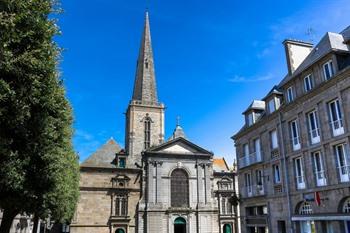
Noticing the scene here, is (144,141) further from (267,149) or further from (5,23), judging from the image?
(5,23)

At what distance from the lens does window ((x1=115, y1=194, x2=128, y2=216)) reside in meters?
37.1

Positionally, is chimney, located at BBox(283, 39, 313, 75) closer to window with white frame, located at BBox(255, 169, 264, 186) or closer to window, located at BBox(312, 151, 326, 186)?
window, located at BBox(312, 151, 326, 186)

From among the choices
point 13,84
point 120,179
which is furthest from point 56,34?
point 120,179

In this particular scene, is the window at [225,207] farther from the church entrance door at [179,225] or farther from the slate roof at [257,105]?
the slate roof at [257,105]

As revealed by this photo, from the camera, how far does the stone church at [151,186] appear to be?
3659cm

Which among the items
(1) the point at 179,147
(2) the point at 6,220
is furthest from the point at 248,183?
(1) the point at 179,147

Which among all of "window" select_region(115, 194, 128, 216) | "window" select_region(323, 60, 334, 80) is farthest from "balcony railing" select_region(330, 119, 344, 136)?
"window" select_region(115, 194, 128, 216)

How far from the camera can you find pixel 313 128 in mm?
16875

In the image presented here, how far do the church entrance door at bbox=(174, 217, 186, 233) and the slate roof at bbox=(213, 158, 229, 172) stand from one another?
9697mm

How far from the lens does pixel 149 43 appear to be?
5019cm

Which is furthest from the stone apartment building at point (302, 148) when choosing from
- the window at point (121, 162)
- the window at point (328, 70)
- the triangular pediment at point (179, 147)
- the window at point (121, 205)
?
the window at point (121, 162)

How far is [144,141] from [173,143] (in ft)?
15.2

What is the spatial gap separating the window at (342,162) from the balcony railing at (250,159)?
671 cm

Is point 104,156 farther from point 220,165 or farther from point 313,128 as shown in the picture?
point 313,128
